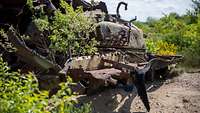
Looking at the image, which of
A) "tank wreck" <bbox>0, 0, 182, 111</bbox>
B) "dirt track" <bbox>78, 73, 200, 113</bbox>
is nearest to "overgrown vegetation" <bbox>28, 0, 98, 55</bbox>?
"tank wreck" <bbox>0, 0, 182, 111</bbox>

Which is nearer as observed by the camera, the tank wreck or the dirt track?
the tank wreck

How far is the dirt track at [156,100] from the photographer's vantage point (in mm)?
9883

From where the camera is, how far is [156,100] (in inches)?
429

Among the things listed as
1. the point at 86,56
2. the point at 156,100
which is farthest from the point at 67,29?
the point at 156,100

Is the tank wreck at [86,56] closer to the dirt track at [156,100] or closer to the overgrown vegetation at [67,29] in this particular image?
the overgrown vegetation at [67,29]

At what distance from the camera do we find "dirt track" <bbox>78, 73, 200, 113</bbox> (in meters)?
9.88

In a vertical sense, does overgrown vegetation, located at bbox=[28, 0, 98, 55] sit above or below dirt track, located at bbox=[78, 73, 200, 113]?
above

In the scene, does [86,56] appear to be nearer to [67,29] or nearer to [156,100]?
[67,29]

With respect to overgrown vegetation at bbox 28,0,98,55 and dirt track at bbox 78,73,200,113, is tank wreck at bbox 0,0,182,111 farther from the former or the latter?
dirt track at bbox 78,73,200,113

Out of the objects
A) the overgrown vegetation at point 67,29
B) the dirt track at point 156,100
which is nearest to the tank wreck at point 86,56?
the overgrown vegetation at point 67,29

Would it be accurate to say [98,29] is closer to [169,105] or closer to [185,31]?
[169,105]

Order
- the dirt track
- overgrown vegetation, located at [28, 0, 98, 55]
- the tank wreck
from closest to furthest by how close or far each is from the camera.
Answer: the tank wreck
overgrown vegetation, located at [28, 0, 98, 55]
the dirt track

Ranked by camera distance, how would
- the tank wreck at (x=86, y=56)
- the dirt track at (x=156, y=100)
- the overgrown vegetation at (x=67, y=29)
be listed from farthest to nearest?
the dirt track at (x=156, y=100), the overgrown vegetation at (x=67, y=29), the tank wreck at (x=86, y=56)

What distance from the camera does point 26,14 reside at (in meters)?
9.73
